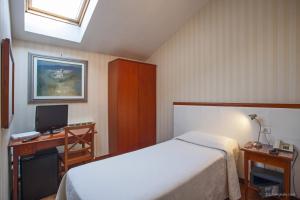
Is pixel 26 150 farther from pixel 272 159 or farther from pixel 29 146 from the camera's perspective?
pixel 272 159

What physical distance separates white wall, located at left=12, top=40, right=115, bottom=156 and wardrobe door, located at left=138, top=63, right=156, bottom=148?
70 centimetres

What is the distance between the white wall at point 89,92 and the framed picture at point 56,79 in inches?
3.3

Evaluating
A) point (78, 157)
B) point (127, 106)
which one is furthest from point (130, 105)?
point (78, 157)

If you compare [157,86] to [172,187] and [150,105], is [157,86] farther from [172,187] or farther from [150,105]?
[172,187]

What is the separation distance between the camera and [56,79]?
2.79 meters

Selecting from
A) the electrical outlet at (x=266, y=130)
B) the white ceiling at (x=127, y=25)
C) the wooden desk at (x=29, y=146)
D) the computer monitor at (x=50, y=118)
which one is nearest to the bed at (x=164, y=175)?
the electrical outlet at (x=266, y=130)

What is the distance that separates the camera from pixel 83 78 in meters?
3.09

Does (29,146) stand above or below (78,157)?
above

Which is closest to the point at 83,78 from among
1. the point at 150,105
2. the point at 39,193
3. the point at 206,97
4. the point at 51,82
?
the point at 51,82

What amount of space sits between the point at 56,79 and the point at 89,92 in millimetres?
603

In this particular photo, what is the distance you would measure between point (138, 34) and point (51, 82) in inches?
67.9

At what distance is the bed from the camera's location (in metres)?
1.34

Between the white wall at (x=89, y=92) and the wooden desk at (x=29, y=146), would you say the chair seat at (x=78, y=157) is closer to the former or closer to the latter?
the wooden desk at (x=29, y=146)

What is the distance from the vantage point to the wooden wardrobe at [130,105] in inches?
124
